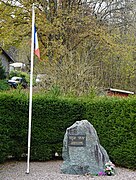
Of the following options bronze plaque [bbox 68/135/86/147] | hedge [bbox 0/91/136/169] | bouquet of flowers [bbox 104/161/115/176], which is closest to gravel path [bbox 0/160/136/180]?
bouquet of flowers [bbox 104/161/115/176]

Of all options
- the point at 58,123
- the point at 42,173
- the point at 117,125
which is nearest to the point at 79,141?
the point at 42,173

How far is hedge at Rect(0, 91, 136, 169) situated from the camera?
21.9ft

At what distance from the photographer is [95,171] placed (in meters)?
5.99

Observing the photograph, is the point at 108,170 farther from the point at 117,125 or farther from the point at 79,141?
the point at 117,125

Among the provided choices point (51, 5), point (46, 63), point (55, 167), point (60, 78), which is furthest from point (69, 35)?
point (55, 167)

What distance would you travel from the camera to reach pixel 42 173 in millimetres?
6039

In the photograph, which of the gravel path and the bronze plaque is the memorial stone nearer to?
the bronze plaque

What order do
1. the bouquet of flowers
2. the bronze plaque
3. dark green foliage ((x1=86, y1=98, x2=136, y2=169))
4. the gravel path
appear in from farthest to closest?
1. dark green foliage ((x1=86, y1=98, x2=136, y2=169))
2. the bronze plaque
3. the bouquet of flowers
4. the gravel path

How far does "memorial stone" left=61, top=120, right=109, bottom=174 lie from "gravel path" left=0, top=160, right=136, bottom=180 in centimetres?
21

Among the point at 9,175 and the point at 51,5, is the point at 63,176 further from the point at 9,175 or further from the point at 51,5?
the point at 51,5

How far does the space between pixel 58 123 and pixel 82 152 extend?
1.36 meters

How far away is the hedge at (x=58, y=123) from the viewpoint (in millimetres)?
6668

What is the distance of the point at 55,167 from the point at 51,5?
364 inches

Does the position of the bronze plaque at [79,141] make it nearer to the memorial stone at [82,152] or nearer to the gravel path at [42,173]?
the memorial stone at [82,152]
